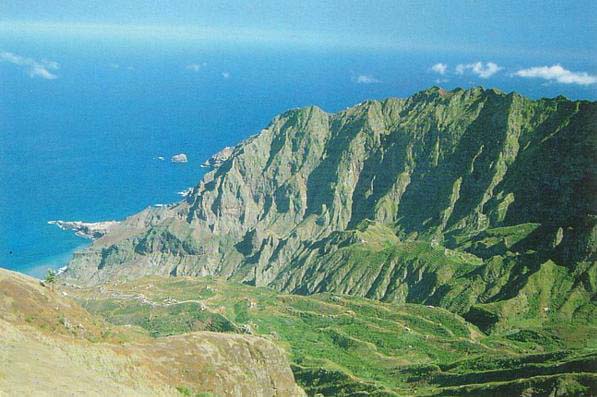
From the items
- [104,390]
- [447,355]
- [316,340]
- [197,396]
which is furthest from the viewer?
[316,340]

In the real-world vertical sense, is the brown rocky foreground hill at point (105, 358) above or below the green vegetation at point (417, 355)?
above

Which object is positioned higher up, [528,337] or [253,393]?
[253,393]

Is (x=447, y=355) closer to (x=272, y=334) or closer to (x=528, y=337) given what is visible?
(x=528, y=337)

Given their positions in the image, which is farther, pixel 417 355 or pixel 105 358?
pixel 417 355

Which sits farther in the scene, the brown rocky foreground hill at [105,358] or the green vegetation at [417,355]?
the green vegetation at [417,355]

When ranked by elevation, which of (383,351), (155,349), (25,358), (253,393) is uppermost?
(25,358)

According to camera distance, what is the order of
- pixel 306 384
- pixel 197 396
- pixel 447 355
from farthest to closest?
pixel 447 355, pixel 306 384, pixel 197 396

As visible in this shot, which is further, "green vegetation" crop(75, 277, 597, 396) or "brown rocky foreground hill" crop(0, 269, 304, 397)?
"green vegetation" crop(75, 277, 597, 396)

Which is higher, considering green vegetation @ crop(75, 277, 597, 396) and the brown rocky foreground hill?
the brown rocky foreground hill

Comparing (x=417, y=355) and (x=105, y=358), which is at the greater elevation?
(x=105, y=358)

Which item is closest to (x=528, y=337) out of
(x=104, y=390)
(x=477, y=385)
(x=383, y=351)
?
(x=383, y=351)

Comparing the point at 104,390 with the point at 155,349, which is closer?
the point at 104,390
